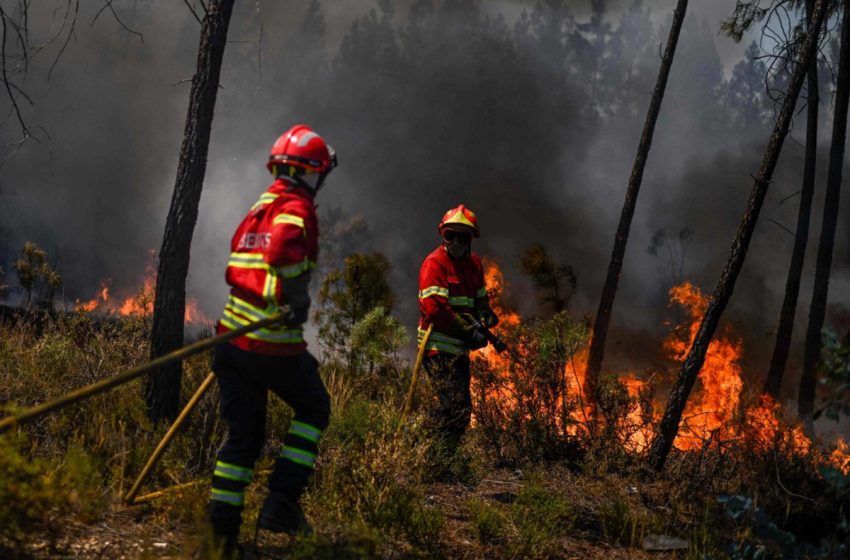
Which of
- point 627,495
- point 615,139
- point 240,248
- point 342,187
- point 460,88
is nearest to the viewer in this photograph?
point 240,248

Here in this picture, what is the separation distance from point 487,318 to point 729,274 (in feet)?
7.13

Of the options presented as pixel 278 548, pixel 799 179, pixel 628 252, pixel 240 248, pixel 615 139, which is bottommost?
pixel 278 548

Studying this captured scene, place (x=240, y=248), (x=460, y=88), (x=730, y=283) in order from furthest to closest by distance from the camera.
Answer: (x=460, y=88), (x=730, y=283), (x=240, y=248)

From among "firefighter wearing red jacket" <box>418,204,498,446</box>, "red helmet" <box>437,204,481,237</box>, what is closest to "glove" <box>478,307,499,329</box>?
"firefighter wearing red jacket" <box>418,204,498,446</box>

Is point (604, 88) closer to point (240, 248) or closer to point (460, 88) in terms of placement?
point (460, 88)

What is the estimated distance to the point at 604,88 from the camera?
153 ft

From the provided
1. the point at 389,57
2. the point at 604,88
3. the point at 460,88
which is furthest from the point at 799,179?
the point at 389,57

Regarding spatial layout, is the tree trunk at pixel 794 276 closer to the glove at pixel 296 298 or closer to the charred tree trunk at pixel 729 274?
the charred tree trunk at pixel 729 274

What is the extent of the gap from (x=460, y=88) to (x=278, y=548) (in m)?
44.3

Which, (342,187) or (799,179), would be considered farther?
(342,187)

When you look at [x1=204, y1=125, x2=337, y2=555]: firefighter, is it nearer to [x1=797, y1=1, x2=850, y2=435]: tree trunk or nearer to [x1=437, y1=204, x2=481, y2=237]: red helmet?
[x1=437, y1=204, x2=481, y2=237]: red helmet

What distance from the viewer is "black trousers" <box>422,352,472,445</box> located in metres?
5.71

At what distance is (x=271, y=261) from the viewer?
331cm

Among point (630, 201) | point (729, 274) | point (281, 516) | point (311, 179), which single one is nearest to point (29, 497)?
point (281, 516)
